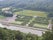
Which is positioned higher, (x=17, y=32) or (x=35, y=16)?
(x=35, y=16)

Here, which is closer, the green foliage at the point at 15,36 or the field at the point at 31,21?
the green foliage at the point at 15,36

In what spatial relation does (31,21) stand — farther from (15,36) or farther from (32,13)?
(15,36)

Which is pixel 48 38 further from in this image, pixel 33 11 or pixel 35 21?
pixel 33 11

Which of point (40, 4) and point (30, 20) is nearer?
point (30, 20)

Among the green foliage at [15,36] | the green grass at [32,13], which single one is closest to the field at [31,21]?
the green grass at [32,13]

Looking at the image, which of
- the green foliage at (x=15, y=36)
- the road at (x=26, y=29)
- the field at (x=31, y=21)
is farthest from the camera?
the field at (x=31, y=21)

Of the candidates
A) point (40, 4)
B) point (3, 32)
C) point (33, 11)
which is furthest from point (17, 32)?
point (40, 4)

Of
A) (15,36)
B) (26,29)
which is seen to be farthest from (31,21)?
(15,36)

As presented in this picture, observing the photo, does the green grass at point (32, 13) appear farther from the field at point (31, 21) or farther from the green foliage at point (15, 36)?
the green foliage at point (15, 36)

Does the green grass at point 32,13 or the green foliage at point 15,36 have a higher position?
the green grass at point 32,13

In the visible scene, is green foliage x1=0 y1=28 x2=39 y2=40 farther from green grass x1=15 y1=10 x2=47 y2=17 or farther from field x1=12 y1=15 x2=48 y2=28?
green grass x1=15 y1=10 x2=47 y2=17

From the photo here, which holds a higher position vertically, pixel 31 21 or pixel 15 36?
pixel 31 21
